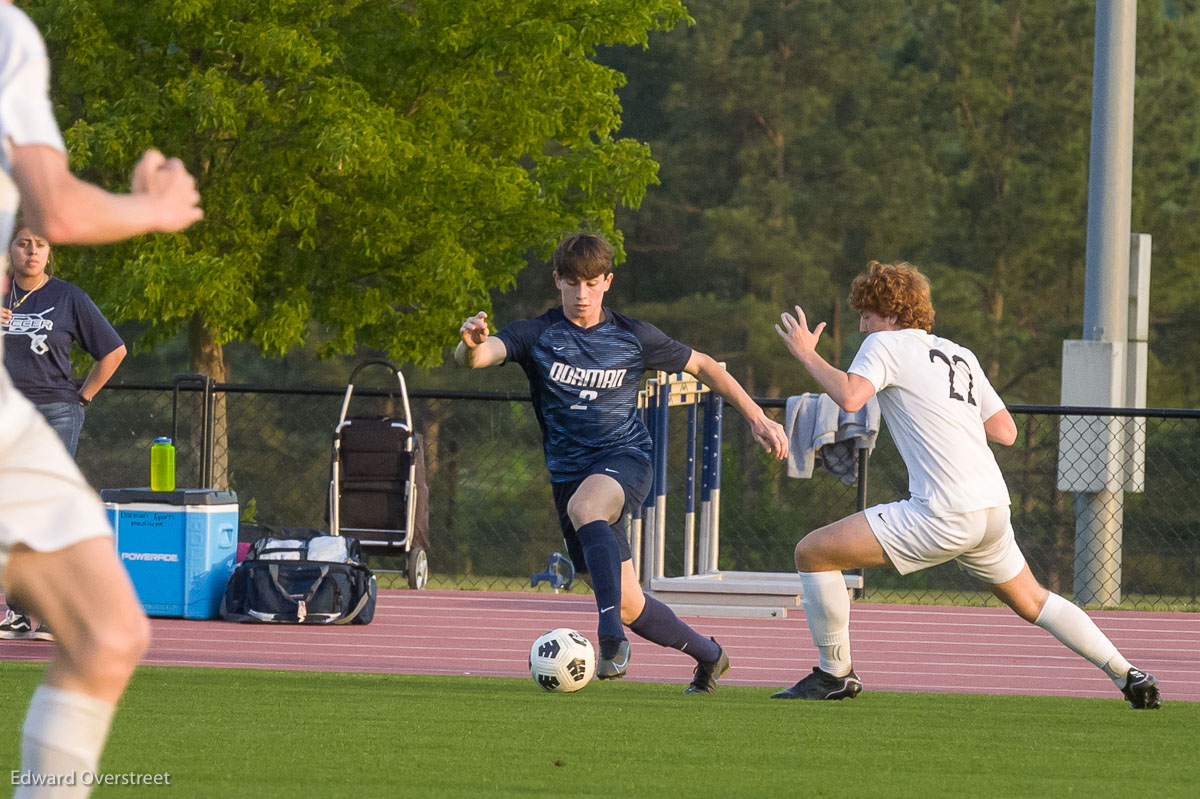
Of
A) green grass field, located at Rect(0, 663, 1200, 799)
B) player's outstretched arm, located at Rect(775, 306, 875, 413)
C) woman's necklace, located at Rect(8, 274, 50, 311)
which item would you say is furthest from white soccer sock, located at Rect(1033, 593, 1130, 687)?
woman's necklace, located at Rect(8, 274, 50, 311)

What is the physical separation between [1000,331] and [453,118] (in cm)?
1616

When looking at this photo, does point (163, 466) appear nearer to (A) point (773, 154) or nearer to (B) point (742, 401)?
Answer: (B) point (742, 401)

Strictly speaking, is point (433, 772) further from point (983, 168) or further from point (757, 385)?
point (983, 168)

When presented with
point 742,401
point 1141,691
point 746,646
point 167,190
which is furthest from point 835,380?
point 167,190

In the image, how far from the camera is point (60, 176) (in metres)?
2.79

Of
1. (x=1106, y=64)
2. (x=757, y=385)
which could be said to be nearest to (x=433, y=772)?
(x=1106, y=64)

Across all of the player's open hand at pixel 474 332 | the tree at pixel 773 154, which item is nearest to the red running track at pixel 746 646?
the player's open hand at pixel 474 332

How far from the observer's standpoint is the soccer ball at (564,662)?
6.66 m

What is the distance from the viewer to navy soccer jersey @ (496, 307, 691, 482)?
268 inches

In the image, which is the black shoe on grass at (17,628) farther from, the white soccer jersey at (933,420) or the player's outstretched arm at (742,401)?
the white soccer jersey at (933,420)

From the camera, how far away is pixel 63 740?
2.97 meters

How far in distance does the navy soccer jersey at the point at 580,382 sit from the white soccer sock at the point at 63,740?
387cm

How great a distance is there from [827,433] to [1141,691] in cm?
481

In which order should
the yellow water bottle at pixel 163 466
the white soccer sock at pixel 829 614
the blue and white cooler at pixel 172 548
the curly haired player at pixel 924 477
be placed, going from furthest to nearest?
the yellow water bottle at pixel 163 466, the blue and white cooler at pixel 172 548, the white soccer sock at pixel 829 614, the curly haired player at pixel 924 477
